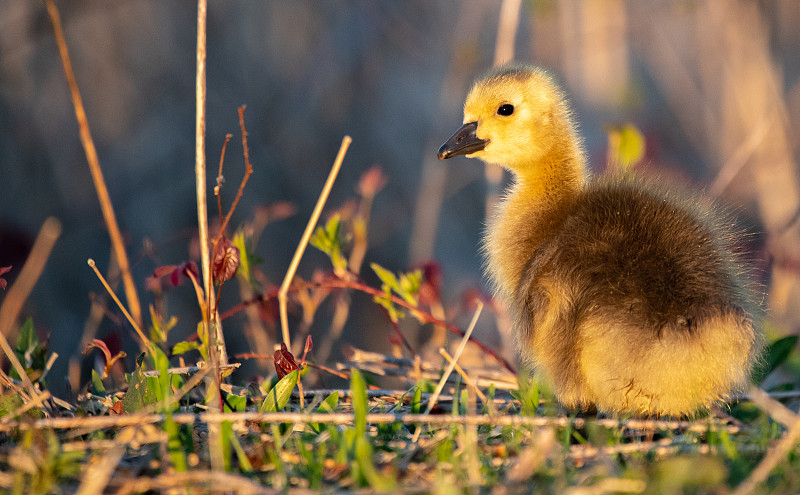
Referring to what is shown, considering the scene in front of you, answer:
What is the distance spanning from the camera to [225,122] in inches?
263

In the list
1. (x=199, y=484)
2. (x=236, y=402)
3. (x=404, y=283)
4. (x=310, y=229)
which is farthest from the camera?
(x=404, y=283)

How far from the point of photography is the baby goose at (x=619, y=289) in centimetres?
222

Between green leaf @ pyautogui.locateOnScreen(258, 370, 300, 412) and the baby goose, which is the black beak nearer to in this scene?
the baby goose

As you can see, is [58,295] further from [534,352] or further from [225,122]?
[534,352]

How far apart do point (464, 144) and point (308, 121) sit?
4157 mm

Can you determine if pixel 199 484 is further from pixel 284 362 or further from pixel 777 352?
pixel 777 352

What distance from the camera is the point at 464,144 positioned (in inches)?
122

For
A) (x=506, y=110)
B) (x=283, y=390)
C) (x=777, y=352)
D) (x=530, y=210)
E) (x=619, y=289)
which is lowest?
(x=283, y=390)

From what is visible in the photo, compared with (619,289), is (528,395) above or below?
below

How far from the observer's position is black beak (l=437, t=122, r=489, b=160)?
3.08 m

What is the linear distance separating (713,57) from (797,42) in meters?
2.98

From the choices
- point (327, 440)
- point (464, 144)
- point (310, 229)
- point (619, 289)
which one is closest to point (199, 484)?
point (327, 440)

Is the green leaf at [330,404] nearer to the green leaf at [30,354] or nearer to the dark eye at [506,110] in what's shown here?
the green leaf at [30,354]

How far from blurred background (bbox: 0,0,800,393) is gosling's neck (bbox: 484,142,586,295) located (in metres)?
1.87
